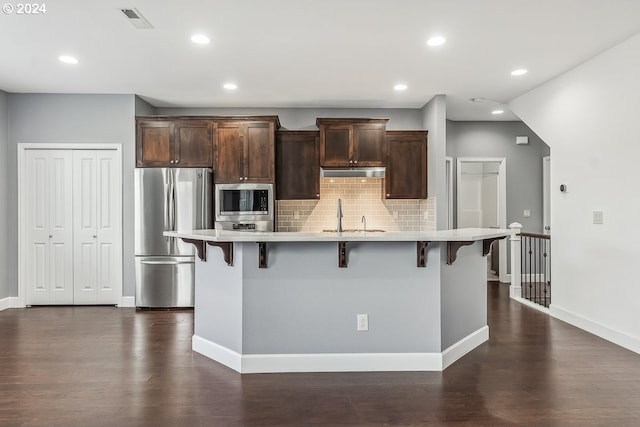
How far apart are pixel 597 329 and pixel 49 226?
6.56 meters

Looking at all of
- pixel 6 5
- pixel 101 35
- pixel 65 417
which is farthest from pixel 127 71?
pixel 65 417

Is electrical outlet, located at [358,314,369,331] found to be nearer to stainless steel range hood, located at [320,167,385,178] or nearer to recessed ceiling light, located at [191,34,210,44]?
recessed ceiling light, located at [191,34,210,44]

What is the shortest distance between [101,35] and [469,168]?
613 centimetres

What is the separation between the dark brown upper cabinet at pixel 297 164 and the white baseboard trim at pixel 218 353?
2652mm

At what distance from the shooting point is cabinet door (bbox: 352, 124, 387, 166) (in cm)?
568

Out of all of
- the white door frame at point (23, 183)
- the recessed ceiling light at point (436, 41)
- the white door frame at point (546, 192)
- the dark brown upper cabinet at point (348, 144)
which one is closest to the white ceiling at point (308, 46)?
the recessed ceiling light at point (436, 41)

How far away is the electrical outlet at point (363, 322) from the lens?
10.3 ft

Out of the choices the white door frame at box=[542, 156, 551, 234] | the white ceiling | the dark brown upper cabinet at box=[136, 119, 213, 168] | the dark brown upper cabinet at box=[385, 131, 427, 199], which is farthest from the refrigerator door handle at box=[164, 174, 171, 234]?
the white door frame at box=[542, 156, 551, 234]

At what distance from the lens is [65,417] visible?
247 cm

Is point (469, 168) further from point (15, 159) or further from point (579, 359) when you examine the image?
point (15, 159)

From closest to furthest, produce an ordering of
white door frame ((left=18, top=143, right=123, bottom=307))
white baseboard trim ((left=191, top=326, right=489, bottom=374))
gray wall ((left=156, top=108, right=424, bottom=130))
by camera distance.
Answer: white baseboard trim ((left=191, top=326, right=489, bottom=374)) → white door frame ((left=18, top=143, right=123, bottom=307)) → gray wall ((left=156, top=108, right=424, bottom=130))

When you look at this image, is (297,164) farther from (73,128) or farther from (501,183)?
(501,183)

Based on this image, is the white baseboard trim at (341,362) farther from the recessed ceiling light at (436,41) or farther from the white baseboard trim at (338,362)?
the recessed ceiling light at (436,41)

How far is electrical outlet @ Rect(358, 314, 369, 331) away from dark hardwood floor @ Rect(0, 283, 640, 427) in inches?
13.2
